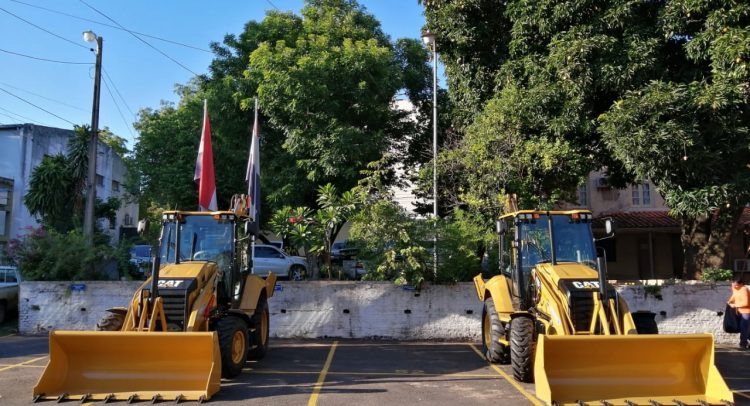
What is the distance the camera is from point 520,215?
8898mm

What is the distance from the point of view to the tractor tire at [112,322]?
8352 mm

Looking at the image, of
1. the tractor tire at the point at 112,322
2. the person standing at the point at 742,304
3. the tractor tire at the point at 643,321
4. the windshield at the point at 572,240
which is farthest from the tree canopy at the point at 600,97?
the tractor tire at the point at 112,322

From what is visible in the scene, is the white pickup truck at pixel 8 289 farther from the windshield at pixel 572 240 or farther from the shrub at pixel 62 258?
the windshield at pixel 572 240

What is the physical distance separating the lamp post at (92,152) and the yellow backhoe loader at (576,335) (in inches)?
466

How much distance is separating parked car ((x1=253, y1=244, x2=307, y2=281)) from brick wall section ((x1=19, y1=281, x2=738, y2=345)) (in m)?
5.03

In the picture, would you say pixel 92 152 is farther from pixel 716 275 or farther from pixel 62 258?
pixel 716 275

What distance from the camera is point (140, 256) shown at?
16.0 metres

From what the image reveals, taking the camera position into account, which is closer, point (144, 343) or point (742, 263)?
point (144, 343)

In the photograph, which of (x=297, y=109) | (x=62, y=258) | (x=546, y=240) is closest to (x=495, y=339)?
(x=546, y=240)

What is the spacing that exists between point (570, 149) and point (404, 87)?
26.7ft

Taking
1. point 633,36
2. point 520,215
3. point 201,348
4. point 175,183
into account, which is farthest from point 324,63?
point 201,348

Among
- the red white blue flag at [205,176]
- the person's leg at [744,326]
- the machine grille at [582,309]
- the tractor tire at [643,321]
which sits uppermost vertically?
the red white blue flag at [205,176]

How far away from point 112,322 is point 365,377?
4.13m

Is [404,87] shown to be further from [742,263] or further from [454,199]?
[742,263]
